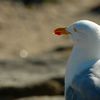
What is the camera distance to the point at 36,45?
33.7ft

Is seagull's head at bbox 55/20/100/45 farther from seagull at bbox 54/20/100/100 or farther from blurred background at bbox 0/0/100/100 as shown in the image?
blurred background at bbox 0/0/100/100

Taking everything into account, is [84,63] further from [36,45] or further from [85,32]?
[36,45]

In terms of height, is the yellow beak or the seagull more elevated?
the yellow beak

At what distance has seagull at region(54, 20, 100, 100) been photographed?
12.0 ft

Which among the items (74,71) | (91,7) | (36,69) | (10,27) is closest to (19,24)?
(10,27)

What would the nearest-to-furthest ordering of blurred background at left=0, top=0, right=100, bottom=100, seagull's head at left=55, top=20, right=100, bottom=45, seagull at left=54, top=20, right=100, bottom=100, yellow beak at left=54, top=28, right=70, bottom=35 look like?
1. seagull at left=54, top=20, right=100, bottom=100
2. seagull's head at left=55, top=20, right=100, bottom=45
3. yellow beak at left=54, top=28, right=70, bottom=35
4. blurred background at left=0, top=0, right=100, bottom=100

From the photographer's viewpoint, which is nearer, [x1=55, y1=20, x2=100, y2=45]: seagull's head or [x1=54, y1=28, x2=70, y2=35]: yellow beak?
[x1=55, y1=20, x2=100, y2=45]: seagull's head

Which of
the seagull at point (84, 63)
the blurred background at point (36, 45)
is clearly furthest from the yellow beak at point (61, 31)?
the blurred background at point (36, 45)

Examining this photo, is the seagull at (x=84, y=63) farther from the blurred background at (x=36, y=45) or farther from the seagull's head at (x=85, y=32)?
the blurred background at (x=36, y=45)

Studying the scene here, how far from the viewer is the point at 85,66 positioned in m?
3.84

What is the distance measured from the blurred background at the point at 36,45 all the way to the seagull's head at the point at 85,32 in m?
2.13

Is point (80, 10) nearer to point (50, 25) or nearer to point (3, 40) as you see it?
point (50, 25)

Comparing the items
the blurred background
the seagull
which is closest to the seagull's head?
the seagull

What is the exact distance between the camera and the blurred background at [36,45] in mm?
6004
